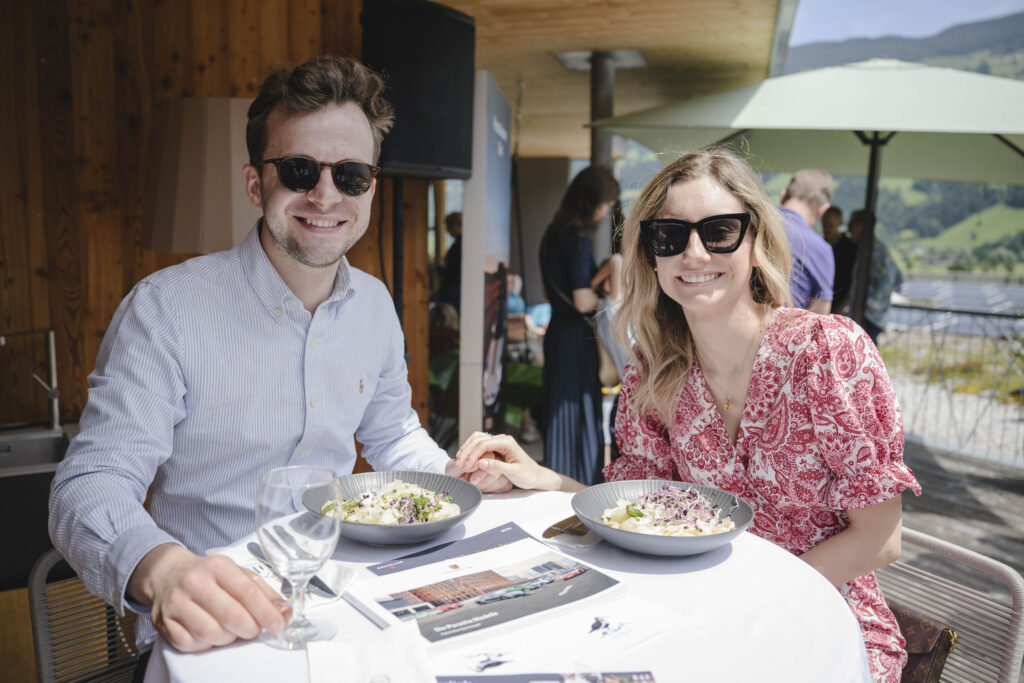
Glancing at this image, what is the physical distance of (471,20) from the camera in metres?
3.10

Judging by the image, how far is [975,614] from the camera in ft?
4.80

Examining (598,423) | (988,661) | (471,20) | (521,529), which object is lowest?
(598,423)

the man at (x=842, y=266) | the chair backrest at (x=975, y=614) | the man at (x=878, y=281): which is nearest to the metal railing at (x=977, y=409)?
the man at (x=878, y=281)

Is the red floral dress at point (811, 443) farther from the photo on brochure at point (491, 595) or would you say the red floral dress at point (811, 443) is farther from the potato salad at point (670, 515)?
the photo on brochure at point (491, 595)

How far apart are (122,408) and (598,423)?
3.38 metres

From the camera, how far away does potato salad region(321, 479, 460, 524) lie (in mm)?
1271

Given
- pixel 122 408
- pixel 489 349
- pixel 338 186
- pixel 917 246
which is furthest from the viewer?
pixel 917 246

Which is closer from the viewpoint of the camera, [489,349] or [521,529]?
[521,529]

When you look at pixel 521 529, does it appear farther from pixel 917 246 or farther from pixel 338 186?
pixel 917 246

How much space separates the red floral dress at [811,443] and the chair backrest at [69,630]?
133cm

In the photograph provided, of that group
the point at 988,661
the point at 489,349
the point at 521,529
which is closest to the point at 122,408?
the point at 521,529

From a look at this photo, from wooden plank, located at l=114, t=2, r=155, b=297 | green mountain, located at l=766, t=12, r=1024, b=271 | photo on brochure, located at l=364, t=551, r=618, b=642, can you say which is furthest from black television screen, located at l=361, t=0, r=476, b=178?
green mountain, located at l=766, t=12, r=1024, b=271

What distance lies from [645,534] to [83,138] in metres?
2.95

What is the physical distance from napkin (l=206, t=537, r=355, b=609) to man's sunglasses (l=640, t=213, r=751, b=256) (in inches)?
42.6
